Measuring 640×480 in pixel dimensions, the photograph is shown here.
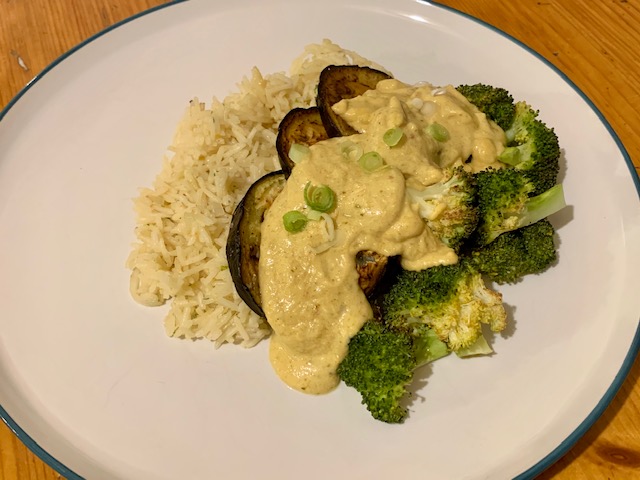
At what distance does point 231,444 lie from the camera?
2.59m

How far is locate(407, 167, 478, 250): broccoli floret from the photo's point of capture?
112 inches

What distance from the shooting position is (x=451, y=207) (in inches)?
112

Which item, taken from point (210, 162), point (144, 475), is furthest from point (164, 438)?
point (210, 162)

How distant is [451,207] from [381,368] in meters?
0.91

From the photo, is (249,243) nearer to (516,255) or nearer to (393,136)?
(393,136)

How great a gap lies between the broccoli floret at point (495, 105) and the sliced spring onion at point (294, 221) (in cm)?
150

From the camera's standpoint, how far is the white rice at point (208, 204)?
9.84 feet

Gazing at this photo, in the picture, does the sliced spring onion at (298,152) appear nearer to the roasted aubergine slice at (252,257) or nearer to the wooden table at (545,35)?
the roasted aubergine slice at (252,257)

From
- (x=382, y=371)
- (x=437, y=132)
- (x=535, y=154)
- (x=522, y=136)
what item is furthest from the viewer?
(x=522, y=136)

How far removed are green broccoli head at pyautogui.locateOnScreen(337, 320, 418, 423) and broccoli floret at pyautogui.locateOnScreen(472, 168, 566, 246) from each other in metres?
0.86

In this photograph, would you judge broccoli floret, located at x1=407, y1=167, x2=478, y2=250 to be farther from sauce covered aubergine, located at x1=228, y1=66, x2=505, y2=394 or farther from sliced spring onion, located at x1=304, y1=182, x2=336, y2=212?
sliced spring onion, located at x1=304, y1=182, x2=336, y2=212

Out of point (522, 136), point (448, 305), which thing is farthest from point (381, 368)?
point (522, 136)

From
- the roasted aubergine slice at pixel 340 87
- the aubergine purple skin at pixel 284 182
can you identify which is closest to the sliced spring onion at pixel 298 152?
the aubergine purple skin at pixel 284 182

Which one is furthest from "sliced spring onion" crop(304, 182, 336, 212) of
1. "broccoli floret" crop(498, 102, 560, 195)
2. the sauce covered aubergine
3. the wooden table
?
the wooden table
